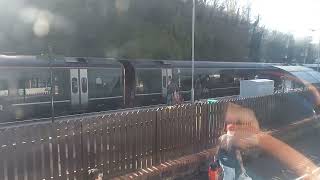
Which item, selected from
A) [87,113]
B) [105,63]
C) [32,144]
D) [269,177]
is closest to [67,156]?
[32,144]

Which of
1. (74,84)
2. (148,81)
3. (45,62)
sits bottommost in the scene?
(148,81)

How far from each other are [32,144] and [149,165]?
115 inches

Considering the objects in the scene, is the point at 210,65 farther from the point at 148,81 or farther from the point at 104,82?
the point at 104,82

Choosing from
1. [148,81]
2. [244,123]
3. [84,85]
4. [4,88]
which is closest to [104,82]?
[84,85]

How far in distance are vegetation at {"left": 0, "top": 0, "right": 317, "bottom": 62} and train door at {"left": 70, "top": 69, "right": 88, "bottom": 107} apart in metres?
5.45

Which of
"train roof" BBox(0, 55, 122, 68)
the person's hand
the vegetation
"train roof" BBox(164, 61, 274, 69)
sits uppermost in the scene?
the vegetation

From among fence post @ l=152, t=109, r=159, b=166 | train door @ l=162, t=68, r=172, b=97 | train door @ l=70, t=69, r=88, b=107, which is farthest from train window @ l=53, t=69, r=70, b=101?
fence post @ l=152, t=109, r=159, b=166

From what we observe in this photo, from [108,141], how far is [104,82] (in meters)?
15.7

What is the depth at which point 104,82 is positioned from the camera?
22500mm

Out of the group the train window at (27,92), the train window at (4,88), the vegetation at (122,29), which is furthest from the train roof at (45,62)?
the vegetation at (122,29)

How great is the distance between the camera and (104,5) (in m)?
48.1

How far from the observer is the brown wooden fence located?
18.6ft

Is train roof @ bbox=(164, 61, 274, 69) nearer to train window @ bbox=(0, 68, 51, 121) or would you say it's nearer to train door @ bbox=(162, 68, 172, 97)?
train door @ bbox=(162, 68, 172, 97)

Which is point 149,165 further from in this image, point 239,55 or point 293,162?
point 239,55
